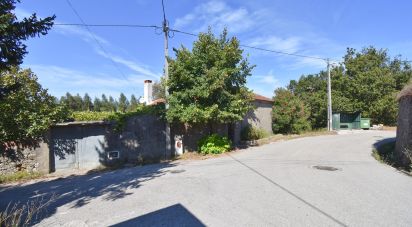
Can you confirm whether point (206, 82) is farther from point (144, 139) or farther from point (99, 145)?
point (99, 145)

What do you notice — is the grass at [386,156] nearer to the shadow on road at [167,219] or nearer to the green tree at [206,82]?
the green tree at [206,82]

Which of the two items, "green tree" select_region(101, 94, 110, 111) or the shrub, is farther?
"green tree" select_region(101, 94, 110, 111)

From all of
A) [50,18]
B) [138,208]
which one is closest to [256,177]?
[138,208]

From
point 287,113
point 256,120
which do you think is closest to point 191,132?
point 256,120

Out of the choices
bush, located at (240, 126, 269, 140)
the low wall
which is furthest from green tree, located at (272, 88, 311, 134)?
the low wall

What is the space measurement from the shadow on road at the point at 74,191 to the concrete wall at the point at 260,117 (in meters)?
12.1

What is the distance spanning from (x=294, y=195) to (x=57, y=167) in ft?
37.9

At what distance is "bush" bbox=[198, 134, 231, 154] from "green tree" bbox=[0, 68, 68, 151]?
7228 mm

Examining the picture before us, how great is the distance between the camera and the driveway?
235 inches

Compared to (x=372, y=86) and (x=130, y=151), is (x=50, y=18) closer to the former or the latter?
(x=130, y=151)

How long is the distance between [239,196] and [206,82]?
8709 mm

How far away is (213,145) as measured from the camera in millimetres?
16719

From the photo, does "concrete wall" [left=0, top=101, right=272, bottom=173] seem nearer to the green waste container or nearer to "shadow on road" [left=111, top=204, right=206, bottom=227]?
"shadow on road" [left=111, top=204, right=206, bottom=227]

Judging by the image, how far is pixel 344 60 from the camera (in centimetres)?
3575
